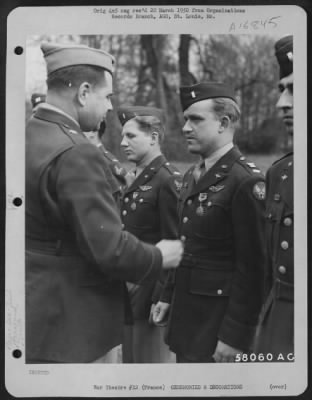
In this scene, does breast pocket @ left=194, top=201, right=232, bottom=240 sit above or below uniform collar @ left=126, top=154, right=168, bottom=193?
below

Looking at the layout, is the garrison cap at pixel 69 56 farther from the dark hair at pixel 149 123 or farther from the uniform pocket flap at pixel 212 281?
the uniform pocket flap at pixel 212 281

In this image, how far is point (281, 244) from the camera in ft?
3.35

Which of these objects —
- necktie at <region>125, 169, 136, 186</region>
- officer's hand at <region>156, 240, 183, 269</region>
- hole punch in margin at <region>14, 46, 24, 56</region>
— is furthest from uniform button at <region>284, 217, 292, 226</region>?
hole punch in margin at <region>14, 46, 24, 56</region>

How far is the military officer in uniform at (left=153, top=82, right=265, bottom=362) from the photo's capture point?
1.00 m

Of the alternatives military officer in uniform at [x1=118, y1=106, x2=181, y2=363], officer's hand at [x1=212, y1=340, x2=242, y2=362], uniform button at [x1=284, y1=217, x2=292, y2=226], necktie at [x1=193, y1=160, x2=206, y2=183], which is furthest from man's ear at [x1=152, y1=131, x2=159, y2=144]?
officer's hand at [x1=212, y1=340, x2=242, y2=362]

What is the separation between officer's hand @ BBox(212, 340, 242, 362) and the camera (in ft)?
3.34

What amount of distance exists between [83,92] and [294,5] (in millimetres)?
486

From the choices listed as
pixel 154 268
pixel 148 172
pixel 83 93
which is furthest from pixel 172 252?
pixel 83 93

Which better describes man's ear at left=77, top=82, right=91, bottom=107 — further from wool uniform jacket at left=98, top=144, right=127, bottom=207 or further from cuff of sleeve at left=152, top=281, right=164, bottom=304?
cuff of sleeve at left=152, top=281, right=164, bottom=304

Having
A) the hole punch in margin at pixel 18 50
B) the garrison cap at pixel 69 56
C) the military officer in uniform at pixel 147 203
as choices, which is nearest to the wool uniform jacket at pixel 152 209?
the military officer in uniform at pixel 147 203

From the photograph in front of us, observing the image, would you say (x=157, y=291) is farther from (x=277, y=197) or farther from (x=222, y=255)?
(x=277, y=197)

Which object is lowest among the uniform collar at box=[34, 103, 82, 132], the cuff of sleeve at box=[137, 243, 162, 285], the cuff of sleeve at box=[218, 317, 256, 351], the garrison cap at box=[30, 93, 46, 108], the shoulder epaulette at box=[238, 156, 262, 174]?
the cuff of sleeve at box=[218, 317, 256, 351]

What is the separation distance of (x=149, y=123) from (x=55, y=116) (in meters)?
0.20

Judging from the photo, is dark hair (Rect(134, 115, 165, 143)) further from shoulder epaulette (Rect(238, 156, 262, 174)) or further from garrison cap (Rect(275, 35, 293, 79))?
garrison cap (Rect(275, 35, 293, 79))
